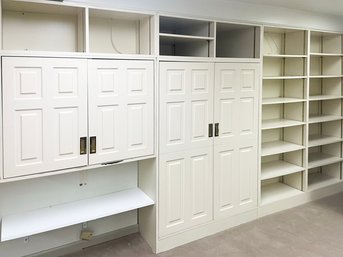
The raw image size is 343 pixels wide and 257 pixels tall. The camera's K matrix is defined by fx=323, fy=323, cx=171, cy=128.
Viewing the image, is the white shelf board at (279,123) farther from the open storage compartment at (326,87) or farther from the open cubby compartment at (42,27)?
the open cubby compartment at (42,27)

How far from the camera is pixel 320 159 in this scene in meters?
4.57

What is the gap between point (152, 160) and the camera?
302cm

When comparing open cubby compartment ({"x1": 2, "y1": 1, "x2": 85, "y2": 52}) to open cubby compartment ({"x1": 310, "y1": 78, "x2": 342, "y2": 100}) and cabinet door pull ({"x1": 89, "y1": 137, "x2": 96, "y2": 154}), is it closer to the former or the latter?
cabinet door pull ({"x1": 89, "y1": 137, "x2": 96, "y2": 154})

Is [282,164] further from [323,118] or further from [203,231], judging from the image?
[203,231]

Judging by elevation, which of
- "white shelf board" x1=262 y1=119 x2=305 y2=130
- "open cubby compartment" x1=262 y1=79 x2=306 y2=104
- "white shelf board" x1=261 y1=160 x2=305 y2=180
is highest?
"open cubby compartment" x1=262 y1=79 x2=306 y2=104

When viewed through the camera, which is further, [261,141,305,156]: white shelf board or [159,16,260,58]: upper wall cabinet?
[261,141,305,156]: white shelf board

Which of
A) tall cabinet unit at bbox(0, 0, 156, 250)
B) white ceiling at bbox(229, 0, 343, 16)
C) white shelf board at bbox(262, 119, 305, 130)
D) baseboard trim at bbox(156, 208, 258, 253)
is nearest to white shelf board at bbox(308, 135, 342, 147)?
white shelf board at bbox(262, 119, 305, 130)

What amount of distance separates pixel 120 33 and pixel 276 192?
2739 mm

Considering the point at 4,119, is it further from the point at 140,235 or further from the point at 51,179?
the point at 140,235

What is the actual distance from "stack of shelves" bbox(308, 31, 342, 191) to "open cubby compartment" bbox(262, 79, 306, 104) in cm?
41

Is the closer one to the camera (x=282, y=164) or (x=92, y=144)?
(x=92, y=144)

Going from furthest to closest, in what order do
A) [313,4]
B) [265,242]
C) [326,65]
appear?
[326,65] → [313,4] → [265,242]

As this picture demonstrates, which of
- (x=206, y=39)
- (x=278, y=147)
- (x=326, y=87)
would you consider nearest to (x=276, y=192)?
(x=278, y=147)

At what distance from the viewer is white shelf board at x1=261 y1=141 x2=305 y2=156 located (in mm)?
3858
